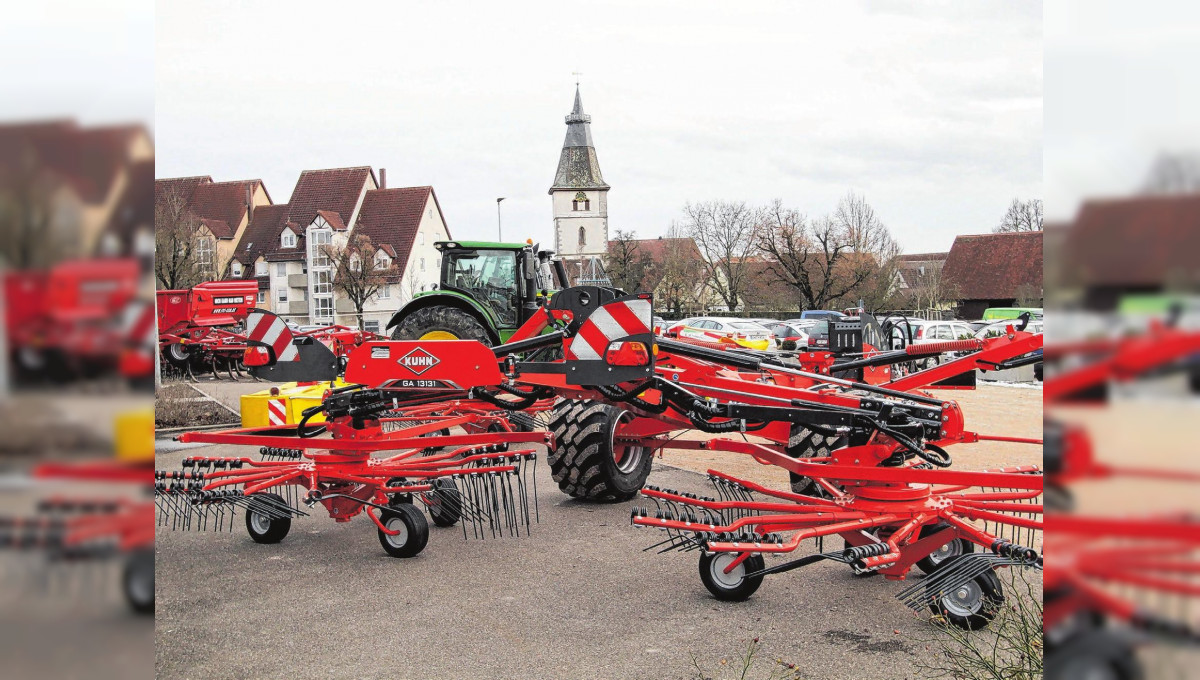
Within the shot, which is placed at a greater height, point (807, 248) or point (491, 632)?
point (807, 248)

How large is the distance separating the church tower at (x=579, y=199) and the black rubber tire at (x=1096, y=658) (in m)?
72.1

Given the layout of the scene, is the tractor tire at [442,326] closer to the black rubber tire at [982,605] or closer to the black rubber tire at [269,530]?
the black rubber tire at [269,530]

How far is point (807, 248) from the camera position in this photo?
158 ft

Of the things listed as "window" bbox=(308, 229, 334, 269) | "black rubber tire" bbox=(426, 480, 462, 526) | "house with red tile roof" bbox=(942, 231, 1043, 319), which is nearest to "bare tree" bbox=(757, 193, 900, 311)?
"house with red tile roof" bbox=(942, 231, 1043, 319)

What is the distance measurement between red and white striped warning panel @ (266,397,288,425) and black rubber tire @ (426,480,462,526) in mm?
3750

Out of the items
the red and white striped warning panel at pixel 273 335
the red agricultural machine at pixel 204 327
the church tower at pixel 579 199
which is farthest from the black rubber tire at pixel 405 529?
the church tower at pixel 579 199

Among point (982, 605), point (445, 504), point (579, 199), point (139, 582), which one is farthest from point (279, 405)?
point (579, 199)

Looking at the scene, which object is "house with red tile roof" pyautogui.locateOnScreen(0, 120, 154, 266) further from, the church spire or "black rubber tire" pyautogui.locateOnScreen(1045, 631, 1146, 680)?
the church spire

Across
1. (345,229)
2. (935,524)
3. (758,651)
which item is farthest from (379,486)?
(345,229)

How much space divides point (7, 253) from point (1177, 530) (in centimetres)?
104

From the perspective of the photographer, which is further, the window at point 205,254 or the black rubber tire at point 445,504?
the window at point 205,254

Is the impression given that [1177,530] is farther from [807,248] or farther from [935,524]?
[807,248]

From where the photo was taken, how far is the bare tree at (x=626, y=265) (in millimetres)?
52094

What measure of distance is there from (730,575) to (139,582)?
4646mm
